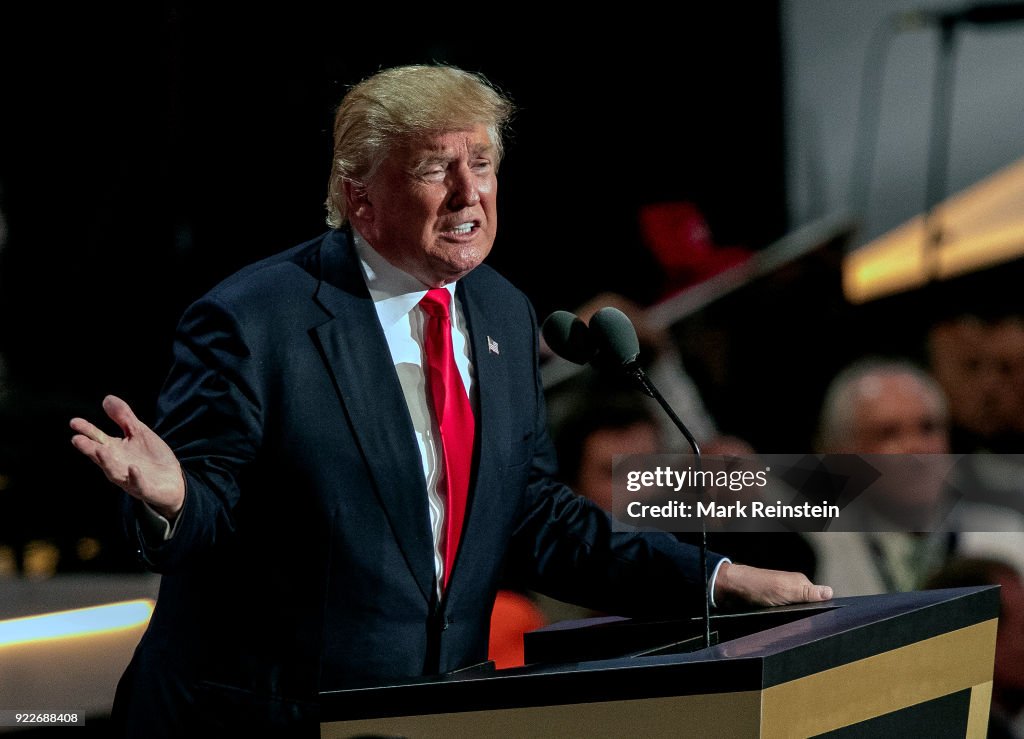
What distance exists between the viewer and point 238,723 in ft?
5.53

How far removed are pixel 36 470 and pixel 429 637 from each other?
5.71 ft

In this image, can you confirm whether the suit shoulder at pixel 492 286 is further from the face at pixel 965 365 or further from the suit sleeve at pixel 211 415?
the face at pixel 965 365

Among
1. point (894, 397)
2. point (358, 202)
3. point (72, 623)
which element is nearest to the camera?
point (358, 202)

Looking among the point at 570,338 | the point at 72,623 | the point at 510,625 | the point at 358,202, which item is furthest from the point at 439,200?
the point at 510,625

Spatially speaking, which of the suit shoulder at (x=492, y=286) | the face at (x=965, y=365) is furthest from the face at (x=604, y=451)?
the suit shoulder at (x=492, y=286)

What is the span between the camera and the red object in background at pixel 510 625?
2.84 metres

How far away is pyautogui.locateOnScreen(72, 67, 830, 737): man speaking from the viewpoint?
1700mm

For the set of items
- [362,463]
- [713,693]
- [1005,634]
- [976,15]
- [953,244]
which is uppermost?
[976,15]

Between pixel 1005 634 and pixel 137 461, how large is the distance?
2263mm

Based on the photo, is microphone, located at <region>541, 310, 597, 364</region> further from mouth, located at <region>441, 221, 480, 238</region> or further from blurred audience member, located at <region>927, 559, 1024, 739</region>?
blurred audience member, located at <region>927, 559, 1024, 739</region>

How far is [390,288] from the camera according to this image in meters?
1.85

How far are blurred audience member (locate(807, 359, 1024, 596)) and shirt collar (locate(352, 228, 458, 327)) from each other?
5.57 ft

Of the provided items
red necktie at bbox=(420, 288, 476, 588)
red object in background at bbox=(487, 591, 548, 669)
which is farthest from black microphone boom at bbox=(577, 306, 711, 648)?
red object in background at bbox=(487, 591, 548, 669)

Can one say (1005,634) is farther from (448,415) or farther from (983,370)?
(448,415)
